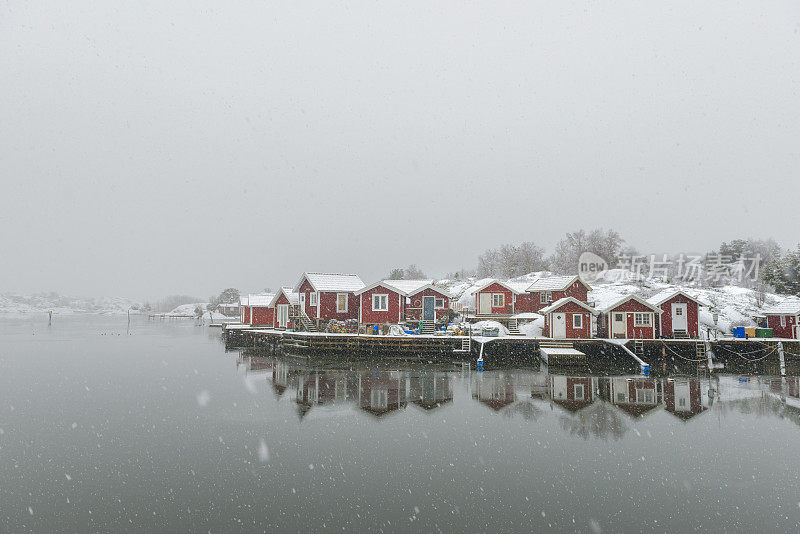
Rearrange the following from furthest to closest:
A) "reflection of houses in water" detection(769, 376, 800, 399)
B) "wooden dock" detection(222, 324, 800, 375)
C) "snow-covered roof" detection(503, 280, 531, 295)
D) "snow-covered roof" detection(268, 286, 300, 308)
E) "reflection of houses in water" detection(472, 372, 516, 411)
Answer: "snow-covered roof" detection(503, 280, 531, 295) → "snow-covered roof" detection(268, 286, 300, 308) → "wooden dock" detection(222, 324, 800, 375) → "reflection of houses in water" detection(769, 376, 800, 399) → "reflection of houses in water" detection(472, 372, 516, 411)

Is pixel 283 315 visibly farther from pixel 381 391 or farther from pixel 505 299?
pixel 381 391

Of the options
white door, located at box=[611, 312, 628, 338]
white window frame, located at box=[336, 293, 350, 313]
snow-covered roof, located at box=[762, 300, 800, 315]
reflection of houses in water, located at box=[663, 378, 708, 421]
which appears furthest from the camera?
white window frame, located at box=[336, 293, 350, 313]

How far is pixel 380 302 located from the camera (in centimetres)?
3909

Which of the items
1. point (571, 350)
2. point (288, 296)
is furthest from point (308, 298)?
point (571, 350)

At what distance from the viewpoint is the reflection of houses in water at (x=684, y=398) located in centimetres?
1692

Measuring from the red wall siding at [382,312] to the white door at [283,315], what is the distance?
11512 mm

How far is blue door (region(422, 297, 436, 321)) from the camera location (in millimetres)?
Result: 39281

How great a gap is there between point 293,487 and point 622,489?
763 centimetres


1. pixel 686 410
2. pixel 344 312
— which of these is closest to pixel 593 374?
pixel 686 410

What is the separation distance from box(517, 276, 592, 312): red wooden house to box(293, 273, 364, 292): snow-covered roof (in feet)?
59.0

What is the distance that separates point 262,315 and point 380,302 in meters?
22.1

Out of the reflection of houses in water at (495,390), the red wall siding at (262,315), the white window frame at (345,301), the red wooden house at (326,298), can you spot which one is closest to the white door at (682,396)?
the reflection of houses in water at (495,390)

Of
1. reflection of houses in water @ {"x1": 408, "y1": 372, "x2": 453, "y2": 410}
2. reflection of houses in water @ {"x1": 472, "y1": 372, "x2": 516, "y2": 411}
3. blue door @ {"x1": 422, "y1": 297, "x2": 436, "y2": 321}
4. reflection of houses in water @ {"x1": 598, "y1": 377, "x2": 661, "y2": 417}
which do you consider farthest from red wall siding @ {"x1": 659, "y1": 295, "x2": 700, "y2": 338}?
reflection of houses in water @ {"x1": 408, "y1": 372, "x2": 453, "y2": 410}

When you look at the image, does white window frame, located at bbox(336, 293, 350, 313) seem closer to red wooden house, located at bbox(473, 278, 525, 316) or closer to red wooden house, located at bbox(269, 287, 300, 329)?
red wooden house, located at bbox(269, 287, 300, 329)
